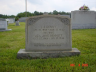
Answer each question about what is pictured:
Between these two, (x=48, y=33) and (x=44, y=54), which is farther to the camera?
(x=48, y=33)

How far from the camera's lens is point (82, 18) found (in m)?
13.0

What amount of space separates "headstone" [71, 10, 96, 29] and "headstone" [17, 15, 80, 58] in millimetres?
9508

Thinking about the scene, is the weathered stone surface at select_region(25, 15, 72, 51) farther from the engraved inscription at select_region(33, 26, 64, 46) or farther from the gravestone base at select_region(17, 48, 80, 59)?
the gravestone base at select_region(17, 48, 80, 59)

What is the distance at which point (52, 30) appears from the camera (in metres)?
3.79

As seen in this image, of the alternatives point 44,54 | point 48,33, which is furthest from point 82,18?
point 44,54

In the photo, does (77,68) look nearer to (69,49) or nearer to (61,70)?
(61,70)

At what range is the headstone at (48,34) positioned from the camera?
373 cm

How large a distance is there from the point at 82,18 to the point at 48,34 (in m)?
9.92

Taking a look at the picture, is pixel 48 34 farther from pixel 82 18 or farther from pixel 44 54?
pixel 82 18

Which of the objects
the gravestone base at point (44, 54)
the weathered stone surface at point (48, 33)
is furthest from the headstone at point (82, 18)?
the gravestone base at point (44, 54)

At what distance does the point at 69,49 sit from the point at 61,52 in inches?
10.5

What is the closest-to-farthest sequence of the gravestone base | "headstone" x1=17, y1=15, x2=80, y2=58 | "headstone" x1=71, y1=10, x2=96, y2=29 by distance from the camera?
the gravestone base → "headstone" x1=17, y1=15, x2=80, y2=58 → "headstone" x1=71, y1=10, x2=96, y2=29

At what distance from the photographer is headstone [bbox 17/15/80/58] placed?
373 cm

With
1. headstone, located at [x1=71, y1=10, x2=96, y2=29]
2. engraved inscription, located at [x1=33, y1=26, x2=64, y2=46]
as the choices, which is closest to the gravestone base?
engraved inscription, located at [x1=33, y1=26, x2=64, y2=46]
